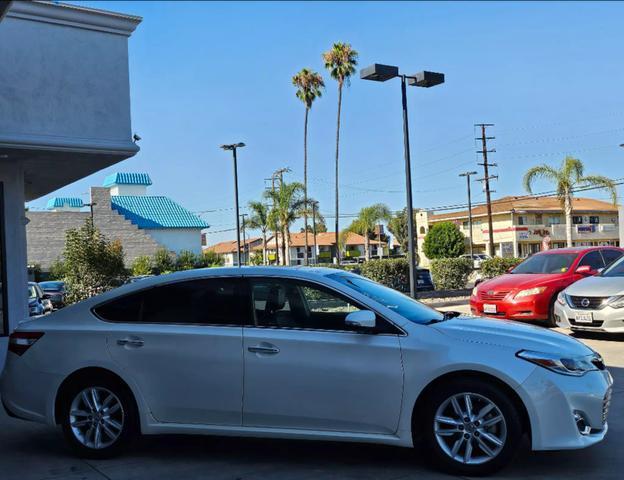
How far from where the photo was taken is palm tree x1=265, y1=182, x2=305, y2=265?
52.3m

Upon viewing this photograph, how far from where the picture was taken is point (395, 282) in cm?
2467

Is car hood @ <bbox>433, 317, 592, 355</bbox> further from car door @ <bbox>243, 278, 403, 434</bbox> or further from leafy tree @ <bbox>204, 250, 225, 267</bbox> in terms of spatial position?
leafy tree @ <bbox>204, 250, 225, 267</bbox>

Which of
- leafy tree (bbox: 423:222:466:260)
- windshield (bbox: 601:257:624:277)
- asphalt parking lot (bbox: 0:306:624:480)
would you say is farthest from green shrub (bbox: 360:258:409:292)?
leafy tree (bbox: 423:222:466:260)

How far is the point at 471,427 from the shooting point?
186 inches

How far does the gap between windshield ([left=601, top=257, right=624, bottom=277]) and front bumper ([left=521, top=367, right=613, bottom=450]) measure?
7.64 meters

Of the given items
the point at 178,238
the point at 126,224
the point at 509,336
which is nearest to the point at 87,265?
the point at 509,336

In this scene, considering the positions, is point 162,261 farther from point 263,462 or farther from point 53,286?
point 263,462

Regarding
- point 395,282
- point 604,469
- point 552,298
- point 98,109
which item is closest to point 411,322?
point 604,469

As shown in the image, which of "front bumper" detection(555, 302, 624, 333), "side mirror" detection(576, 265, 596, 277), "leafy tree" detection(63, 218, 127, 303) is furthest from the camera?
"leafy tree" detection(63, 218, 127, 303)

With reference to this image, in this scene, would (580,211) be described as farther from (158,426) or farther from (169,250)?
(158,426)

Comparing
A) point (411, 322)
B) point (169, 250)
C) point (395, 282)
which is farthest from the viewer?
point (169, 250)

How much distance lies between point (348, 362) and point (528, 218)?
71894mm

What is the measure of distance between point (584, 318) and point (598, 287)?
584mm

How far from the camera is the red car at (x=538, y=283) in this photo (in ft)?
42.6
